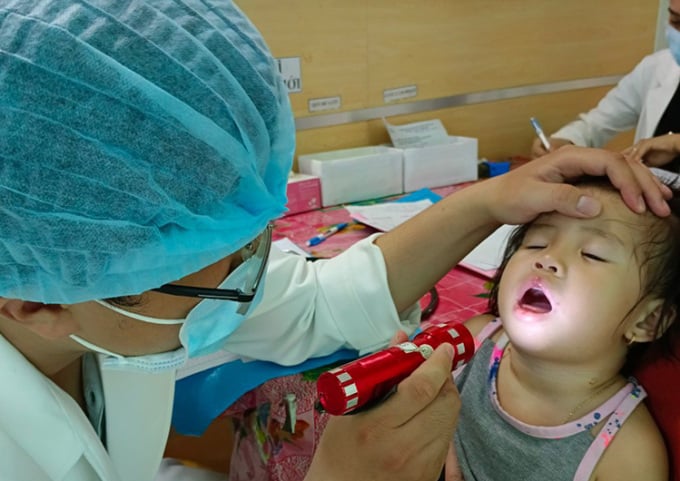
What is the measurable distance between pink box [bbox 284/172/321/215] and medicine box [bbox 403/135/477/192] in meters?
0.35

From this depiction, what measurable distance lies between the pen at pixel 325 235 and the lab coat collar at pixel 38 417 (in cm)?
86

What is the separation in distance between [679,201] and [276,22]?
140 centimetres

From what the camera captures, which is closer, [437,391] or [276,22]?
[437,391]

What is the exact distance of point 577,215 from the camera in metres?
0.91

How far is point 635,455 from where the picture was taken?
2.86 ft

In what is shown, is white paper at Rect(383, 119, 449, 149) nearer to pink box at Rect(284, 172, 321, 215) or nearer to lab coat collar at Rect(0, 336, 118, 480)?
pink box at Rect(284, 172, 321, 215)

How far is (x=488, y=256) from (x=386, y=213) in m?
0.41

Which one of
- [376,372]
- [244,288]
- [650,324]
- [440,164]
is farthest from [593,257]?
[440,164]

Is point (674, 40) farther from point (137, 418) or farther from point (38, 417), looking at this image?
point (38, 417)

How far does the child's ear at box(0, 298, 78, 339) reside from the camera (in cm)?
67

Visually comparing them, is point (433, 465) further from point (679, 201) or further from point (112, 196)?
point (679, 201)

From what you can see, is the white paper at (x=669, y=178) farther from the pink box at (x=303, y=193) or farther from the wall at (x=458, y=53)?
the wall at (x=458, y=53)

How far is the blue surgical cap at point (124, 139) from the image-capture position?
1.79 feet

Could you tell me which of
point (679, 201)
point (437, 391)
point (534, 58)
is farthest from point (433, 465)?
point (534, 58)
